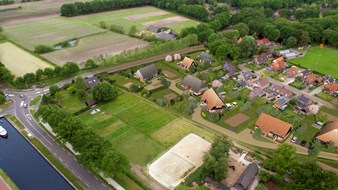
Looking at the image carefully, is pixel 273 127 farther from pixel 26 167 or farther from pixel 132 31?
pixel 132 31

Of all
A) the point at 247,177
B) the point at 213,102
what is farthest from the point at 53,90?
the point at 247,177

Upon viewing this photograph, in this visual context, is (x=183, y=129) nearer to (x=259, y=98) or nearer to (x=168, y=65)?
(x=259, y=98)

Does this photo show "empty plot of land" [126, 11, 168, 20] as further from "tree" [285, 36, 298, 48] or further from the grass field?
the grass field

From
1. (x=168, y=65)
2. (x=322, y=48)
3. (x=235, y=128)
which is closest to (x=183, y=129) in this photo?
(x=235, y=128)

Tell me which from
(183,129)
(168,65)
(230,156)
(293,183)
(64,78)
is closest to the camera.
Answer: (293,183)

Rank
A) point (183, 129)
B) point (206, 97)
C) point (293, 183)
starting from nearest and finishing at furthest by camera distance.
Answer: point (293, 183), point (183, 129), point (206, 97)

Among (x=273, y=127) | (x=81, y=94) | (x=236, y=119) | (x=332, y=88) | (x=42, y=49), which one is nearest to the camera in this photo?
(x=273, y=127)
